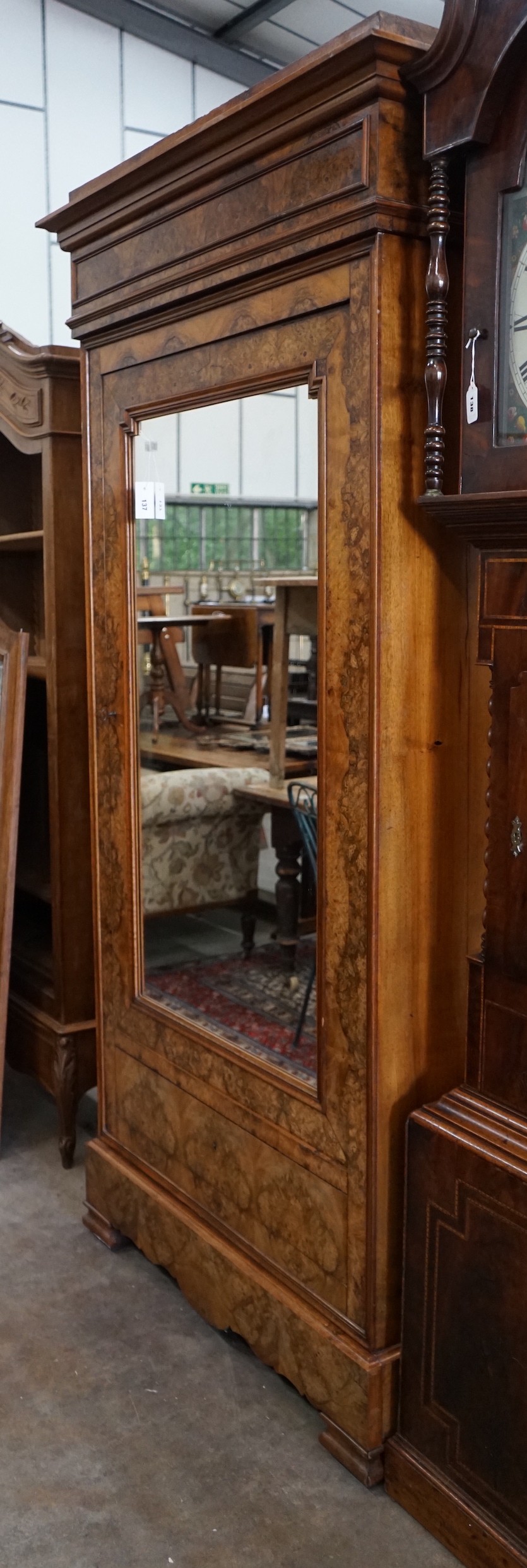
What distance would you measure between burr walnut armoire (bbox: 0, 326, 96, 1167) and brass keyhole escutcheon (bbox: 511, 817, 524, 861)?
5.23ft

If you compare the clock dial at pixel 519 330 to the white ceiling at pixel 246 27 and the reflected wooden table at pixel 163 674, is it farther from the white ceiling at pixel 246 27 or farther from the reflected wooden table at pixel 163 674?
the white ceiling at pixel 246 27

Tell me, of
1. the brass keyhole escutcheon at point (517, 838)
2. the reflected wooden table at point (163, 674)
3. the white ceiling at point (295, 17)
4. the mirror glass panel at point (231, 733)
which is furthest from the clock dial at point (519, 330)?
the white ceiling at point (295, 17)

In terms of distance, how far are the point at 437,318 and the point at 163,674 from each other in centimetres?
98

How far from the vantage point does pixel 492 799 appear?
1694mm

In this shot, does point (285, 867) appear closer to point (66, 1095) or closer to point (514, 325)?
point (514, 325)

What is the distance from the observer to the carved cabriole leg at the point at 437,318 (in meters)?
1.63

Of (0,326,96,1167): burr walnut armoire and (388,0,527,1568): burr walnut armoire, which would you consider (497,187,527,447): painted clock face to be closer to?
(388,0,527,1568): burr walnut armoire

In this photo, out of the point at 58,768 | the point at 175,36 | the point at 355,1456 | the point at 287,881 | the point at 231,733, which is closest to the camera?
the point at 355,1456

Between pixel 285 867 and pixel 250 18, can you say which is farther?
pixel 250 18

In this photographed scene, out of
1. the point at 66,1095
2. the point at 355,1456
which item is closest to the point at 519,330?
the point at 355,1456

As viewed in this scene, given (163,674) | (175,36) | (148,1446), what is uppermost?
(175,36)

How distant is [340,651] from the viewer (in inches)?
72.6

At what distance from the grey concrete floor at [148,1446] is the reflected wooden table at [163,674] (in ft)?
3.78

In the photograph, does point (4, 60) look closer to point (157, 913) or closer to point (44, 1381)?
point (157, 913)
